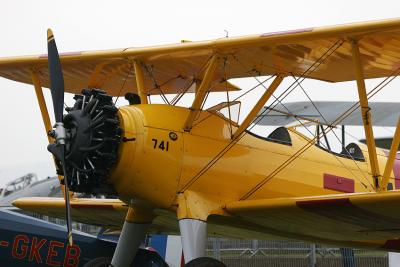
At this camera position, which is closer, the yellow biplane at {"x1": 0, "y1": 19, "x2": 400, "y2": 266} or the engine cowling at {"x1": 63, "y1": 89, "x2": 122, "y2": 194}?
the engine cowling at {"x1": 63, "y1": 89, "x2": 122, "y2": 194}

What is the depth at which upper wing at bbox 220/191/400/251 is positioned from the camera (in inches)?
264

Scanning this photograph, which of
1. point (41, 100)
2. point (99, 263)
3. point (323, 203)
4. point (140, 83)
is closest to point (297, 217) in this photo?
point (323, 203)

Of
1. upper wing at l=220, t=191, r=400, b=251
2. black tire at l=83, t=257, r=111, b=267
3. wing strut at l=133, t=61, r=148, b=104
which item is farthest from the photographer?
black tire at l=83, t=257, r=111, b=267

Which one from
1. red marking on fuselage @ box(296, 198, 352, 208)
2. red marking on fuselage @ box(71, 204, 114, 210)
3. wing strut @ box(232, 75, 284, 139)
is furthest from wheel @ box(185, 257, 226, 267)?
red marking on fuselage @ box(71, 204, 114, 210)

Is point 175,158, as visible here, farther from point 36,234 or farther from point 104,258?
point 36,234

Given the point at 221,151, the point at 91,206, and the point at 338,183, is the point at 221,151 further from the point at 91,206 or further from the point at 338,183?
the point at 91,206

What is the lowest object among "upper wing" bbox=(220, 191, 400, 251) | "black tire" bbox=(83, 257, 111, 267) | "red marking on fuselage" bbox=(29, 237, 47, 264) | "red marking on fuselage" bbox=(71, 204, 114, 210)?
"black tire" bbox=(83, 257, 111, 267)

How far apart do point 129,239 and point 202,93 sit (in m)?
1.97

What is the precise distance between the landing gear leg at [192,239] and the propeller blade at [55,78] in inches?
65.0

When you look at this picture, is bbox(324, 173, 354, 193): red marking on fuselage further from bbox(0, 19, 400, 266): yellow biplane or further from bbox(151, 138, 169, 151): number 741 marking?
bbox(151, 138, 169, 151): number 741 marking

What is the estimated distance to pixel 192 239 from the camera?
6770mm

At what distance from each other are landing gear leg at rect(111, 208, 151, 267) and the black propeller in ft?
3.53

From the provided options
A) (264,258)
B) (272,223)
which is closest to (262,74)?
(272,223)

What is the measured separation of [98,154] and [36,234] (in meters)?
3.10
